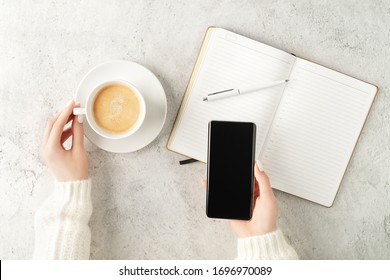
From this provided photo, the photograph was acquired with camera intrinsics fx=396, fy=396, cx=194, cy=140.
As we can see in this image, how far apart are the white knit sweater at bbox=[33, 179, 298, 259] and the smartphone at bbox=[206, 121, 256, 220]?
0.09m

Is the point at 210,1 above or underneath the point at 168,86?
above

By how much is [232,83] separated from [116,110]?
287 millimetres

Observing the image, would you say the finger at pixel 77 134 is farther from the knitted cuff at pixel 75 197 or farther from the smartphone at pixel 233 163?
the smartphone at pixel 233 163

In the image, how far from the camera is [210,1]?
98 cm

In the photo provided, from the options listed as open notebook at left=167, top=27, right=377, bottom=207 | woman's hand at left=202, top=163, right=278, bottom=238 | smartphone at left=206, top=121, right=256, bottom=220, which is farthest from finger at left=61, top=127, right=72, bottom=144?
woman's hand at left=202, top=163, right=278, bottom=238

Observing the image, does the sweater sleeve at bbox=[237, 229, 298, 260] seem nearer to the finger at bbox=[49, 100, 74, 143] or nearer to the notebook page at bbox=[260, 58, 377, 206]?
the notebook page at bbox=[260, 58, 377, 206]

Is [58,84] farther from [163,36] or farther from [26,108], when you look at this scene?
[163,36]

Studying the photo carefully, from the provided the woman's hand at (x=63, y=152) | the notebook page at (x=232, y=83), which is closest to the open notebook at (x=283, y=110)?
the notebook page at (x=232, y=83)

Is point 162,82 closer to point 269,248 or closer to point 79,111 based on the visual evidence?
point 79,111

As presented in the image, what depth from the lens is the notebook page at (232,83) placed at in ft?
3.15

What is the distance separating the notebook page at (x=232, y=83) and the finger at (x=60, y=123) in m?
0.25

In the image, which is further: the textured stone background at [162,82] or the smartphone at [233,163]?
the textured stone background at [162,82]
